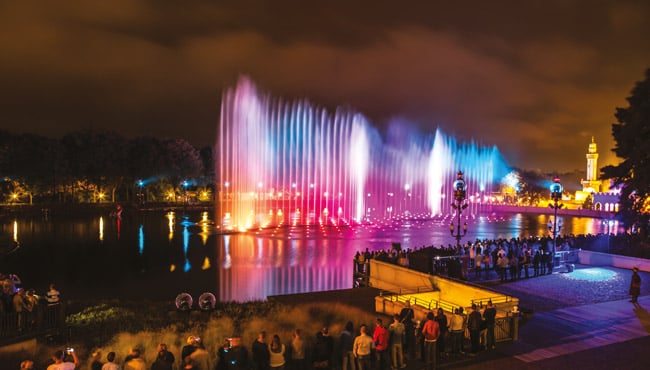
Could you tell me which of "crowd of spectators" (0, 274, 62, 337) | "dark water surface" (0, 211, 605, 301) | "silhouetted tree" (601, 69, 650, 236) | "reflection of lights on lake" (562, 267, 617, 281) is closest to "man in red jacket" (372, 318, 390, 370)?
"crowd of spectators" (0, 274, 62, 337)

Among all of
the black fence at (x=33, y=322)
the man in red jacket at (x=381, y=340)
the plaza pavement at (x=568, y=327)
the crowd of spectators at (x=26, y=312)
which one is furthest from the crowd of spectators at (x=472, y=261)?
the crowd of spectators at (x=26, y=312)

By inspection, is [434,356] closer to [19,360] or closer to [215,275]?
[19,360]

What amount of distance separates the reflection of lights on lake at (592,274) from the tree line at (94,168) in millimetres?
83714

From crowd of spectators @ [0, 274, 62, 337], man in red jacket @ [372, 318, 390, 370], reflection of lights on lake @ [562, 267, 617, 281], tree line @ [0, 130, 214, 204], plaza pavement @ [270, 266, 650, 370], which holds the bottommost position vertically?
reflection of lights on lake @ [562, 267, 617, 281]

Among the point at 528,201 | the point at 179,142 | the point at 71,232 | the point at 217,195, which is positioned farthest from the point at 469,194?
the point at 71,232

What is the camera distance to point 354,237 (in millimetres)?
46500

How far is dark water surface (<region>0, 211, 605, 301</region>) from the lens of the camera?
1041 inches

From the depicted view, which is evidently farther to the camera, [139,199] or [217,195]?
[217,195]

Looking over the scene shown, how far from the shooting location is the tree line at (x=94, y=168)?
83125mm

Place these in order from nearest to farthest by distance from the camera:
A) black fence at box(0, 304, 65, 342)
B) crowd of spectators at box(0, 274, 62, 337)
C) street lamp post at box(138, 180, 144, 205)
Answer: black fence at box(0, 304, 65, 342) → crowd of spectators at box(0, 274, 62, 337) → street lamp post at box(138, 180, 144, 205)

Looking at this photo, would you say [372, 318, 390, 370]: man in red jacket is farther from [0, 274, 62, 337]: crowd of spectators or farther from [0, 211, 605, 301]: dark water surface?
[0, 211, 605, 301]: dark water surface

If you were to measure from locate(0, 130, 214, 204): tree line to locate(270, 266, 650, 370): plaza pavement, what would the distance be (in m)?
78.6

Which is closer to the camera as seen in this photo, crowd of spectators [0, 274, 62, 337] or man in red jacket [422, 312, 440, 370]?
man in red jacket [422, 312, 440, 370]

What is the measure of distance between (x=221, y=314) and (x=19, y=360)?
24.0 ft
